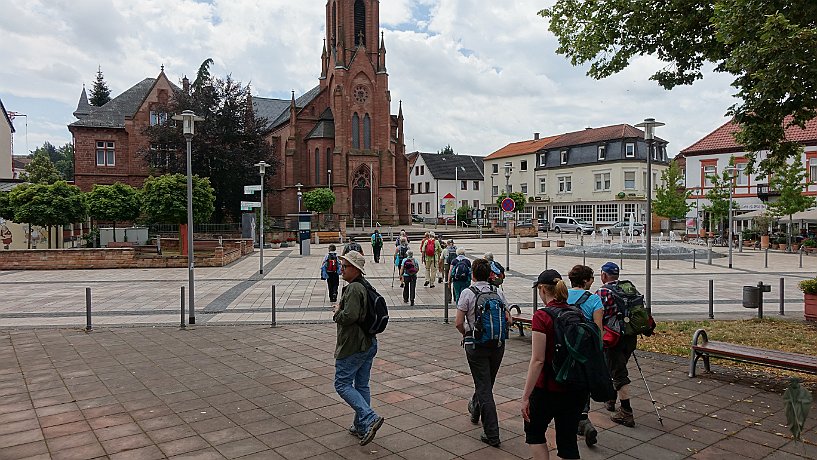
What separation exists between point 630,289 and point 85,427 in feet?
18.2

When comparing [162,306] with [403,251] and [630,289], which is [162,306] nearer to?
[403,251]

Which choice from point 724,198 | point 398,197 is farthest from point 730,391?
point 398,197

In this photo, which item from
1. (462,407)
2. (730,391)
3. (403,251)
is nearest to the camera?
(462,407)

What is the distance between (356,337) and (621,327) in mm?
2557

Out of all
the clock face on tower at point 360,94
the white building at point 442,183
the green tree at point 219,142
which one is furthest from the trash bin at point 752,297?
the white building at point 442,183

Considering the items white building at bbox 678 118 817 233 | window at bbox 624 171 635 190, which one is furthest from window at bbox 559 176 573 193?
white building at bbox 678 118 817 233

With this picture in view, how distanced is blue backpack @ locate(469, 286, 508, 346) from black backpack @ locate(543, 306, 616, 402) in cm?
112

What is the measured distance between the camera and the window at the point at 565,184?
63.6 metres

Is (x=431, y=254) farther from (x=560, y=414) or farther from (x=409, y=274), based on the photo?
(x=560, y=414)

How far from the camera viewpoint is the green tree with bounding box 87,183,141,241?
1211 inches

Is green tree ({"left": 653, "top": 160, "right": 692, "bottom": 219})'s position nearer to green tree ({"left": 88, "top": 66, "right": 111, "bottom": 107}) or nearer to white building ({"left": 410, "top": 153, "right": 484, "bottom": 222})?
white building ({"left": 410, "top": 153, "right": 484, "bottom": 222})

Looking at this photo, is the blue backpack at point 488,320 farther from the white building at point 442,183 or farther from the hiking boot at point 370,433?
the white building at point 442,183

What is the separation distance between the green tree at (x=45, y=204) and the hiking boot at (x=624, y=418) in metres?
27.6

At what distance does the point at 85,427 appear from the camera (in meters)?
5.55
